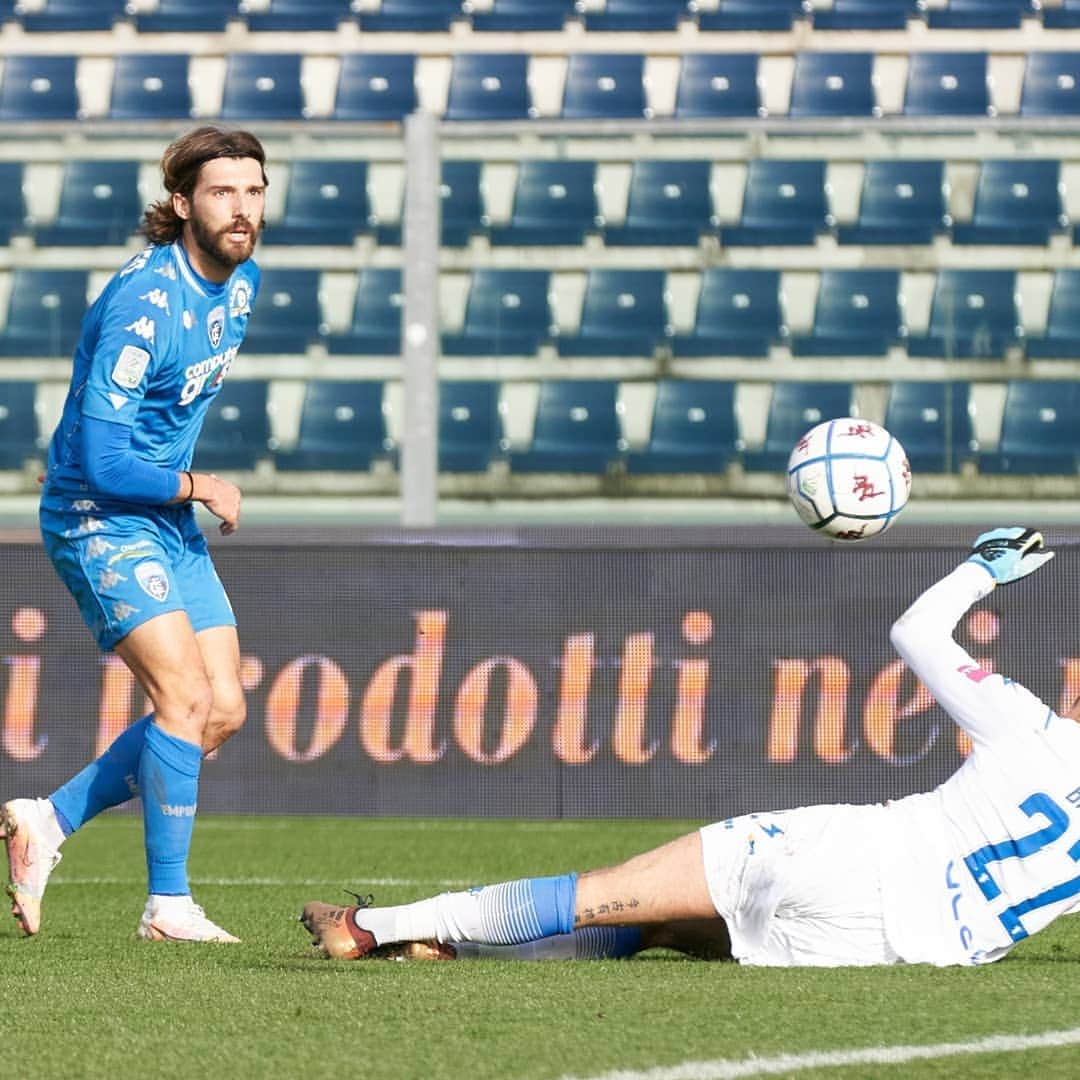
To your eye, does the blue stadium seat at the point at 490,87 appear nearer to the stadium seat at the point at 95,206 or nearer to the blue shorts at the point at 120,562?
the stadium seat at the point at 95,206

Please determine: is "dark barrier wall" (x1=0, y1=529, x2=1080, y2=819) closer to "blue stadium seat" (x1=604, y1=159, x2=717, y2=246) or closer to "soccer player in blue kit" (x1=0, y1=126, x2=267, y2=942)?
"blue stadium seat" (x1=604, y1=159, x2=717, y2=246)

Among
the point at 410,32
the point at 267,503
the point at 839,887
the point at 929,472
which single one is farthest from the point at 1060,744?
the point at 410,32

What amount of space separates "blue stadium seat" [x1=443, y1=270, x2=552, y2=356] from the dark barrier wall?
5.83 ft

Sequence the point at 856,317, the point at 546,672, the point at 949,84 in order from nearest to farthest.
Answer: the point at 546,672, the point at 856,317, the point at 949,84

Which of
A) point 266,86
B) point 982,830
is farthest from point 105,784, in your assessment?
point 266,86

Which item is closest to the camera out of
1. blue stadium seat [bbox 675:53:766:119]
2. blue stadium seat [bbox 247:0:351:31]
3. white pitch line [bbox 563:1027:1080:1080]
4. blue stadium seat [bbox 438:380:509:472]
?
white pitch line [bbox 563:1027:1080:1080]

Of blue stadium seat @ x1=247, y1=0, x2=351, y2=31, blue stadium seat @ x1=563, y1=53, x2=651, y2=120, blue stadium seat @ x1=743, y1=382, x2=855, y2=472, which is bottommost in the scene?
Answer: blue stadium seat @ x1=743, y1=382, x2=855, y2=472

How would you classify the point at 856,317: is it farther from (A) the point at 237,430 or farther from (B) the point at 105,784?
(B) the point at 105,784

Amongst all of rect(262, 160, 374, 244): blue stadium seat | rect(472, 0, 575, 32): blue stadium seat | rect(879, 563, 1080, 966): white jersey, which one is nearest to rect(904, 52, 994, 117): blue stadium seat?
rect(472, 0, 575, 32): blue stadium seat

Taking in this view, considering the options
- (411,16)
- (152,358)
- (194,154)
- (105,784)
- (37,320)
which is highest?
(411,16)

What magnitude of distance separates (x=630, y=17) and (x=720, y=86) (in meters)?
0.93

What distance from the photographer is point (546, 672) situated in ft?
31.2

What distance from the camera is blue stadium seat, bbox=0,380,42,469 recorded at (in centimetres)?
1115

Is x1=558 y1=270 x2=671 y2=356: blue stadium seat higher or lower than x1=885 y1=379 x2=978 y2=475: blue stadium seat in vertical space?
higher
